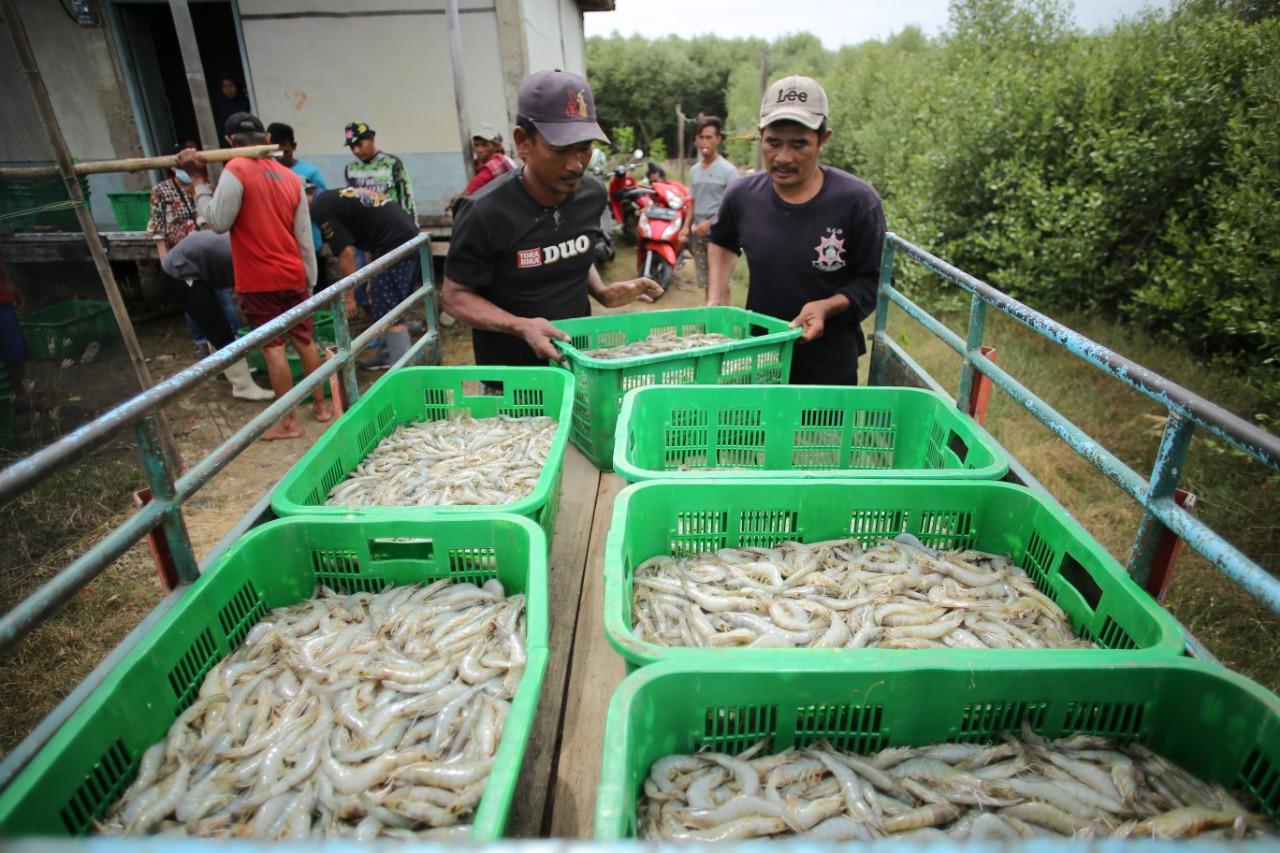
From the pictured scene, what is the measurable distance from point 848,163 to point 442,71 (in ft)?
36.2

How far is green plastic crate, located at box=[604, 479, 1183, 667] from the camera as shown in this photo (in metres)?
2.09

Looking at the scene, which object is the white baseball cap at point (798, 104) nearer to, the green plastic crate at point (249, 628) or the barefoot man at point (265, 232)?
the green plastic crate at point (249, 628)

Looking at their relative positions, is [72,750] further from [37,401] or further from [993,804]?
[37,401]

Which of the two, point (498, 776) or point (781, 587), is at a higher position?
point (498, 776)

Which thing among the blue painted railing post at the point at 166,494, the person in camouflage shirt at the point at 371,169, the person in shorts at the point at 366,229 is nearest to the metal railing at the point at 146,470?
the blue painted railing post at the point at 166,494

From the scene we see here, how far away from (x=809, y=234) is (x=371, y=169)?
20.2 feet

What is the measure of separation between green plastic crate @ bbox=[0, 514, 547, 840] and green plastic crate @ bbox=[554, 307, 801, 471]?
3.70 ft

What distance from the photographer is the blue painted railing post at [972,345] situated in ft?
9.25

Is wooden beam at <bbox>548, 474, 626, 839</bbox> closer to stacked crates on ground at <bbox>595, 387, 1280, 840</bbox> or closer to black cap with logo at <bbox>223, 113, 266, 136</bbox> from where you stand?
stacked crates on ground at <bbox>595, 387, 1280, 840</bbox>

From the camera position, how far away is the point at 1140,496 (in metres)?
1.86

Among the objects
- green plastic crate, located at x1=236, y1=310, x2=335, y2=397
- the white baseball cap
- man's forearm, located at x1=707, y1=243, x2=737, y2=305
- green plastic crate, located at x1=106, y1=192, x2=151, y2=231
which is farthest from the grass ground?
green plastic crate, located at x1=106, y1=192, x2=151, y2=231

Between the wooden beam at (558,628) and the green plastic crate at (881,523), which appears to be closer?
the wooden beam at (558,628)

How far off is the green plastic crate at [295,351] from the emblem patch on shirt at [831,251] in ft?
16.8

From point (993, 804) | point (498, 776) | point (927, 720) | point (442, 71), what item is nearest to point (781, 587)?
point (927, 720)
